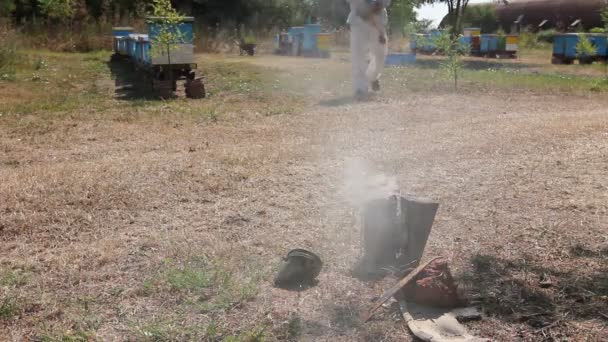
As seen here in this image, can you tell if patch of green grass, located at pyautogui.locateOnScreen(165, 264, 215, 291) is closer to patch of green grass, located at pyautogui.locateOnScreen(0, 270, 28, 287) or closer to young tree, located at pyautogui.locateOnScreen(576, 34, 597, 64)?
patch of green grass, located at pyautogui.locateOnScreen(0, 270, 28, 287)

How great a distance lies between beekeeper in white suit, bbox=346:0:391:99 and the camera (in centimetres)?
1111

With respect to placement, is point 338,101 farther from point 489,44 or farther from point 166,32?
point 489,44

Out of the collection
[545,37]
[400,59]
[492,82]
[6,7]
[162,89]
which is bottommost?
[162,89]

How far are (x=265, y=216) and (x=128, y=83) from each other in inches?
389

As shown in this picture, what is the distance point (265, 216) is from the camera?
14.9 feet

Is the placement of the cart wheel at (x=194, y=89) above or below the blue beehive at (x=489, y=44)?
below

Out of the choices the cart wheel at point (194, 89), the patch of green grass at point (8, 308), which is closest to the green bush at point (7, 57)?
the cart wheel at point (194, 89)

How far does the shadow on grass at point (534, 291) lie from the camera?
3113 millimetres

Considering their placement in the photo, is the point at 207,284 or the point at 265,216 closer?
the point at 207,284

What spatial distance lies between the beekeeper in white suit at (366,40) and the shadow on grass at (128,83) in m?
3.83

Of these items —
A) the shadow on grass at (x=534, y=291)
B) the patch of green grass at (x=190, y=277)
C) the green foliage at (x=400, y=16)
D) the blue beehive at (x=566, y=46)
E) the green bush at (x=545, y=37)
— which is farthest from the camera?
the green bush at (x=545, y=37)

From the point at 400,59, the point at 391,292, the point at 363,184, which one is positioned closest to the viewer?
the point at 391,292

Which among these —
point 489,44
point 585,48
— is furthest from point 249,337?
point 489,44

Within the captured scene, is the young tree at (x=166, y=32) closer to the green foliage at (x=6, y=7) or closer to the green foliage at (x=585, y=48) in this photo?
the green foliage at (x=6, y=7)
